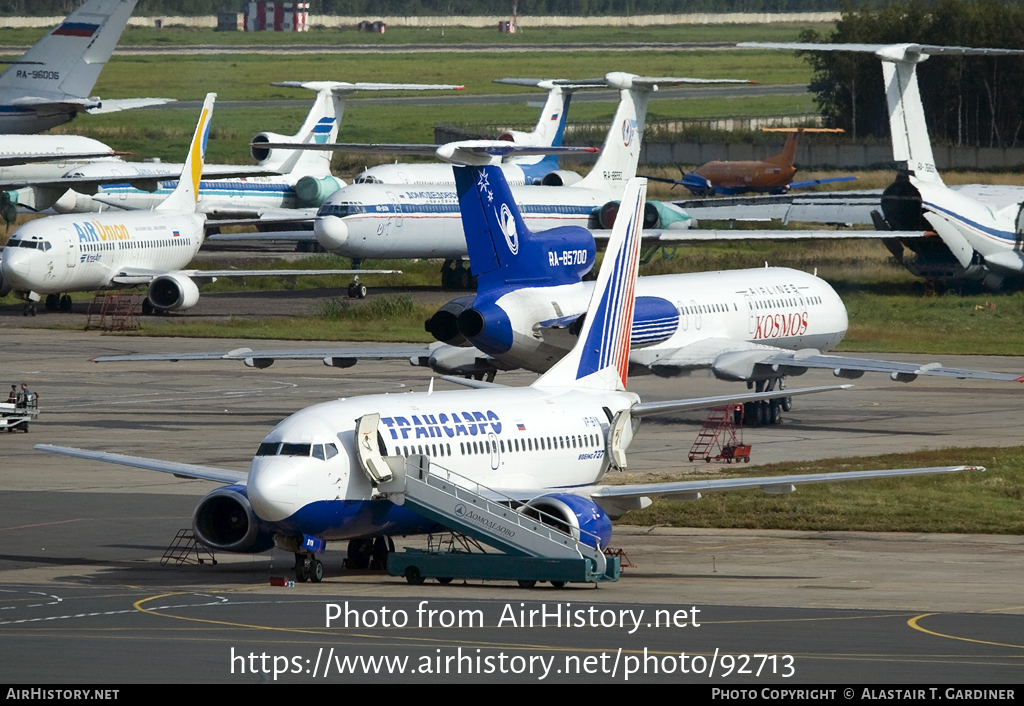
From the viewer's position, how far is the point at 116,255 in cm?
7712

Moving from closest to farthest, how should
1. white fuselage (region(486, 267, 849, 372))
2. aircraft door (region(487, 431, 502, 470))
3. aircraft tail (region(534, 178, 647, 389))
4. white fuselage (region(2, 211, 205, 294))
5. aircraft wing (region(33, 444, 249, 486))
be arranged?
1. aircraft wing (region(33, 444, 249, 486))
2. aircraft door (region(487, 431, 502, 470))
3. aircraft tail (region(534, 178, 647, 389))
4. white fuselage (region(486, 267, 849, 372))
5. white fuselage (region(2, 211, 205, 294))

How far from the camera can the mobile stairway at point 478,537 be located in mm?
27656

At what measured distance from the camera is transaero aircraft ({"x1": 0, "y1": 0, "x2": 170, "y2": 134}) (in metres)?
97.2

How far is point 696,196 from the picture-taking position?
5089 inches

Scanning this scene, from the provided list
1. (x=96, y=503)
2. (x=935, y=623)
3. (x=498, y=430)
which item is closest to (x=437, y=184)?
(x=96, y=503)

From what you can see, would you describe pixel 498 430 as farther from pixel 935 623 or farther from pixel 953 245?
pixel 953 245

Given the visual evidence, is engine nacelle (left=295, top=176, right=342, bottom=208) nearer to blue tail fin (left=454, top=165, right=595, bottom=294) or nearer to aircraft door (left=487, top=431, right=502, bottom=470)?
blue tail fin (left=454, top=165, right=595, bottom=294)

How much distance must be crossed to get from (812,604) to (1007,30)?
351 ft

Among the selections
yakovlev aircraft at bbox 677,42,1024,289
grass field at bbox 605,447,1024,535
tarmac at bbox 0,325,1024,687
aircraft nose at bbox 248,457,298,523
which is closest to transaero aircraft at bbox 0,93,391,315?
tarmac at bbox 0,325,1024,687

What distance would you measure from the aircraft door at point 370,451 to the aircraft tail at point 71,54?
7452 cm

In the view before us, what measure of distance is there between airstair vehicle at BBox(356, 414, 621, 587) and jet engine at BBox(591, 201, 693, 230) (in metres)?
58.7

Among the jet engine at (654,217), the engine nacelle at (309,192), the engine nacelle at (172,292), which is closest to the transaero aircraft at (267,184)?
the engine nacelle at (309,192)

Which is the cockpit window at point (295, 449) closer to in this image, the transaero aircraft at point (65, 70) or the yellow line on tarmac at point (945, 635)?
the yellow line on tarmac at point (945, 635)
